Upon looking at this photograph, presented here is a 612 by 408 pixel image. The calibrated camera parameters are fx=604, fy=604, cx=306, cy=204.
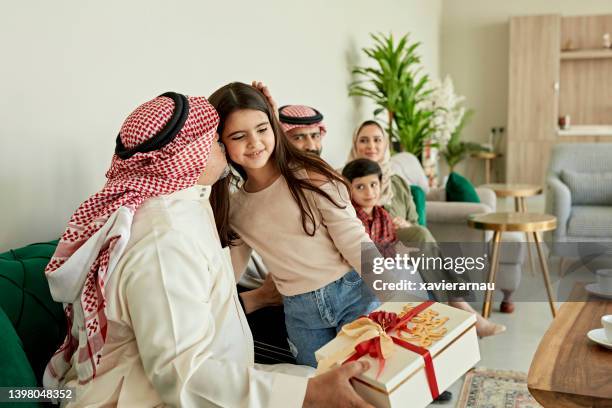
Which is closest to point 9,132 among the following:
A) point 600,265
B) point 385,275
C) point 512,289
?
point 385,275

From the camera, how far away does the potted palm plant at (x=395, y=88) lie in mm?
5176

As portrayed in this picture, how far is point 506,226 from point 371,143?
3.06ft

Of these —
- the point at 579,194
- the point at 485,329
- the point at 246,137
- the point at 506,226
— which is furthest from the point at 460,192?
the point at 246,137

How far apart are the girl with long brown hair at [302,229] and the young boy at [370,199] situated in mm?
1086

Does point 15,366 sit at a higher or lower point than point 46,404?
higher

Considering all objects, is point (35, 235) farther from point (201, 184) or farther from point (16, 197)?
point (201, 184)

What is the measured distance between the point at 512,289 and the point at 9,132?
3228mm

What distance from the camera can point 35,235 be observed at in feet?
5.85

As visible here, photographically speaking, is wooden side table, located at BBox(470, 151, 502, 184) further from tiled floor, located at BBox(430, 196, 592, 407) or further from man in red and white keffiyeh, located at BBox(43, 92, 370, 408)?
man in red and white keffiyeh, located at BBox(43, 92, 370, 408)

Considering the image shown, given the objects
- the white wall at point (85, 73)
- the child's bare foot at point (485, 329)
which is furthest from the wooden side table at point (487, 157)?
the child's bare foot at point (485, 329)

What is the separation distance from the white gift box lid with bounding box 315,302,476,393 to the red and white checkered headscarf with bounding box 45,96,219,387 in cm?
47

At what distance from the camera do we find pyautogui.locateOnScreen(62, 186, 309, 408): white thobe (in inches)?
46.4

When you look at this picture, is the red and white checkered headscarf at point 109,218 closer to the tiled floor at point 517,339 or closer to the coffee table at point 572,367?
the coffee table at point 572,367

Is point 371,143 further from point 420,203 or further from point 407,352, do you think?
point 407,352
